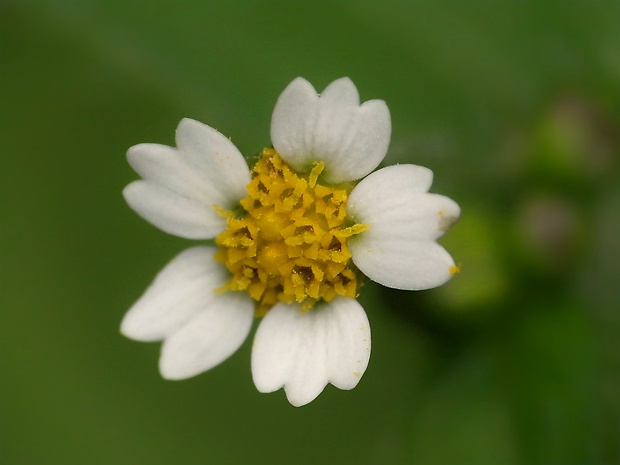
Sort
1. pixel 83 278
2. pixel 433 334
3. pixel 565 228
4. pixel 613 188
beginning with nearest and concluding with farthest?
pixel 433 334 < pixel 565 228 < pixel 613 188 < pixel 83 278

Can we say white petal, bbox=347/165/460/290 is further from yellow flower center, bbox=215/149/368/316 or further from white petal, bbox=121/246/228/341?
white petal, bbox=121/246/228/341

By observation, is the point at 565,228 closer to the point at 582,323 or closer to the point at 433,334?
the point at 582,323

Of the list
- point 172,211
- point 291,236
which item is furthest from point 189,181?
point 291,236

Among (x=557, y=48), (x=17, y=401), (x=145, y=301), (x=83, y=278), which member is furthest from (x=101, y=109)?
(x=557, y=48)

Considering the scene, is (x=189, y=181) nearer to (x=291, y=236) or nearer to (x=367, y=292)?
(x=291, y=236)

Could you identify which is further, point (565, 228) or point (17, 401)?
point (17, 401)

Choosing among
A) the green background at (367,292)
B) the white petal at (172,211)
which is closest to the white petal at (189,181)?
the white petal at (172,211)

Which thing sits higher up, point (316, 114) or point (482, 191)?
point (482, 191)
